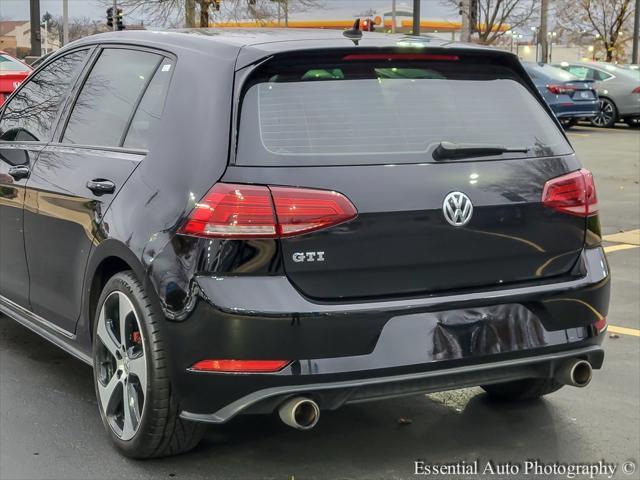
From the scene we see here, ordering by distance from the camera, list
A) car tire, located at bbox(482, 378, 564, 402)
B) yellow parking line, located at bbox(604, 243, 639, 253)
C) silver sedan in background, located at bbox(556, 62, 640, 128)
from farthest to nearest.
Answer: silver sedan in background, located at bbox(556, 62, 640, 128)
yellow parking line, located at bbox(604, 243, 639, 253)
car tire, located at bbox(482, 378, 564, 402)

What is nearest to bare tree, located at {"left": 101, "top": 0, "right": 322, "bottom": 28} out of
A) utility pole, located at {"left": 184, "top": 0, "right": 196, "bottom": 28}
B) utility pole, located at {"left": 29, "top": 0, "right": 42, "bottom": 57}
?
utility pole, located at {"left": 184, "top": 0, "right": 196, "bottom": 28}

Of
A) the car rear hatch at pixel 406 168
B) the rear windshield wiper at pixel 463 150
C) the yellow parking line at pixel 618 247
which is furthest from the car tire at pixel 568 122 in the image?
the rear windshield wiper at pixel 463 150

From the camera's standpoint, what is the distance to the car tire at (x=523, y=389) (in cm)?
432

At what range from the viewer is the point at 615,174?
1475 cm

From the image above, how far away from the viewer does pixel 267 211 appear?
125 inches

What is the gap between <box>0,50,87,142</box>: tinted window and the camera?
14.9ft

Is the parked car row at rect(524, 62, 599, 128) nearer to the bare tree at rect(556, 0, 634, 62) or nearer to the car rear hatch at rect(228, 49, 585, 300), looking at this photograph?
the car rear hatch at rect(228, 49, 585, 300)

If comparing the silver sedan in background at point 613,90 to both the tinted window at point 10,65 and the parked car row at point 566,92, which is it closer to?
the parked car row at point 566,92

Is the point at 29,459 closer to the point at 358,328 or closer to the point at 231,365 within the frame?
the point at 231,365

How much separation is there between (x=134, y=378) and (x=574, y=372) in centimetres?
170

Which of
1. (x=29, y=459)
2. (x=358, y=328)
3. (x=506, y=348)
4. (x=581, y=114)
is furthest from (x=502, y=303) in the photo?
(x=581, y=114)

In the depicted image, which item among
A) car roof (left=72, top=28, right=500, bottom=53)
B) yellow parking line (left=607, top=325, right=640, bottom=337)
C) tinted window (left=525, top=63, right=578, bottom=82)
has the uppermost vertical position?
car roof (left=72, top=28, right=500, bottom=53)

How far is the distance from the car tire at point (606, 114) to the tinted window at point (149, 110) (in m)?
22.5

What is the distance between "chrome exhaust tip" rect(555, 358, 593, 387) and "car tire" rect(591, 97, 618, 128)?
22.4 m
